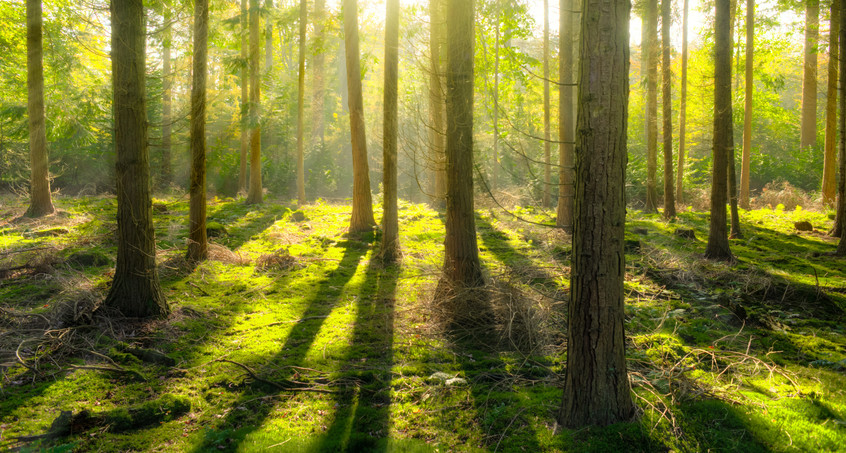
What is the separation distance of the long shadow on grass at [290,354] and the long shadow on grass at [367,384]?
543 mm

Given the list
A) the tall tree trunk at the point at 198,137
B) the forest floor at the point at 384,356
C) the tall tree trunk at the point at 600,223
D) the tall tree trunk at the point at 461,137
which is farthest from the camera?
the tall tree trunk at the point at 198,137

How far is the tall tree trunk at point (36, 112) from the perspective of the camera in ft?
40.4

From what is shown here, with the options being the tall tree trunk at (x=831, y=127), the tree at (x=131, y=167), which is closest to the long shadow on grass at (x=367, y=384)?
the tree at (x=131, y=167)


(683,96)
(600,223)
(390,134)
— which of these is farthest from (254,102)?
(683,96)

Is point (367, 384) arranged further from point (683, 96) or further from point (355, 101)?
point (683, 96)

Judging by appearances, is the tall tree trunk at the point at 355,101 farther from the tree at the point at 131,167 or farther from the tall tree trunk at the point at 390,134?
the tree at the point at 131,167

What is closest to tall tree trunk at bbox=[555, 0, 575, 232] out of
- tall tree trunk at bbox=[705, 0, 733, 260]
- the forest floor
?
the forest floor

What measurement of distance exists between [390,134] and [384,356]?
5470 mm

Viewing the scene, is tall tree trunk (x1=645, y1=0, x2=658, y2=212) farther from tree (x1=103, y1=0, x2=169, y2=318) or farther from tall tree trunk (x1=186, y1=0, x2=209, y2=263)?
tree (x1=103, y1=0, x2=169, y2=318)

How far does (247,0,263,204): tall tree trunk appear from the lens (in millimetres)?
15805

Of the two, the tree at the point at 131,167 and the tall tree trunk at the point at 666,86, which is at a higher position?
the tall tree trunk at the point at 666,86

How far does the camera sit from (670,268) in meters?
8.91

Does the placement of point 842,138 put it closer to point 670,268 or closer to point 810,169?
point 670,268

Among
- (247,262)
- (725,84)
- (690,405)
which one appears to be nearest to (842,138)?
(725,84)
